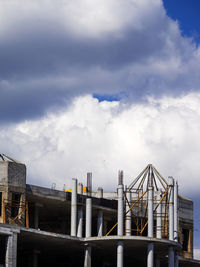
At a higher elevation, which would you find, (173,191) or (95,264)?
(173,191)

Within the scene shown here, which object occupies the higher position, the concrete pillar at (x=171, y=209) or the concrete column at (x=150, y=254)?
the concrete pillar at (x=171, y=209)

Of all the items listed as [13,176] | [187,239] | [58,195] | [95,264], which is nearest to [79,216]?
[58,195]

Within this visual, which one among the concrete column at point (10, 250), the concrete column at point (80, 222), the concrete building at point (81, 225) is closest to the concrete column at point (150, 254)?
the concrete building at point (81, 225)

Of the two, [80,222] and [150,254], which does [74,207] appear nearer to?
[80,222]

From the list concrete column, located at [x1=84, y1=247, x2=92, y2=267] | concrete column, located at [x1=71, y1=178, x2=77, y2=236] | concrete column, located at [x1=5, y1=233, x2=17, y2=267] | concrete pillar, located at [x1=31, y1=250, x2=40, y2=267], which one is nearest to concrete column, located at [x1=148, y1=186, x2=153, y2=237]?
concrete column, located at [x1=84, y1=247, x2=92, y2=267]

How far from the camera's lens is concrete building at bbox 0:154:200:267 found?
220 ft

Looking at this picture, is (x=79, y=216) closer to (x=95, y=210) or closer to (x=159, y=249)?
(x=95, y=210)

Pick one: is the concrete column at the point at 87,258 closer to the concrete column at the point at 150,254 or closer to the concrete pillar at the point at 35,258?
the concrete column at the point at 150,254

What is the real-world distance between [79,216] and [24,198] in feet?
25.2

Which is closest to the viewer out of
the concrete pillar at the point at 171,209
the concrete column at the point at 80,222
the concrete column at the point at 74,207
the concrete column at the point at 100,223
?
the concrete column at the point at 74,207

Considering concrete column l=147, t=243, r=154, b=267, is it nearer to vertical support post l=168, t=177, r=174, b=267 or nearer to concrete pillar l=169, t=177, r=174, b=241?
vertical support post l=168, t=177, r=174, b=267

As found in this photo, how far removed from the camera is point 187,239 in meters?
89.8

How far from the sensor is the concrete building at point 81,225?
67.2 meters

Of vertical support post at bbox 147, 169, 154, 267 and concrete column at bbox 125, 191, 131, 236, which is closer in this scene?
vertical support post at bbox 147, 169, 154, 267
